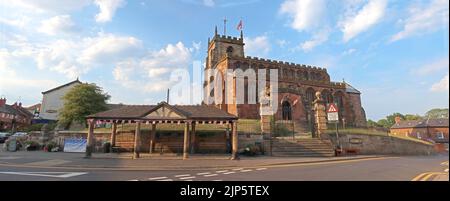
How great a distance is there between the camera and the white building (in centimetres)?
5231

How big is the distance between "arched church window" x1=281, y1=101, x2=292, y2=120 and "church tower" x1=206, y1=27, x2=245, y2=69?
19.8 m

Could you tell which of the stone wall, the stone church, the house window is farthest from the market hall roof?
the house window

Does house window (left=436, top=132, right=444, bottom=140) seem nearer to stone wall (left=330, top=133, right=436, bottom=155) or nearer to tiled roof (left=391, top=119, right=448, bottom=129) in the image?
tiled roof (left=391, top=119, right=448, bottom=129)

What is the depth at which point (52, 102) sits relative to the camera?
53.5m

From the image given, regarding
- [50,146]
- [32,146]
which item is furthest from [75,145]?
[32,146]

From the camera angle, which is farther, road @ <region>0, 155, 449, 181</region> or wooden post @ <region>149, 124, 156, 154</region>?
wooden post @ <region>149, 124, 156, 154</region>

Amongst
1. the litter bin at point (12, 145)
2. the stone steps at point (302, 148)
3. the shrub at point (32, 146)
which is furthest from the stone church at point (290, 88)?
the litter bin at point (12, 145)

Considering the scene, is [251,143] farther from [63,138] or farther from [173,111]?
[63,138]

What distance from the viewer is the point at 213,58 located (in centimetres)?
5034

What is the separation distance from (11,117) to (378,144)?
6896cm

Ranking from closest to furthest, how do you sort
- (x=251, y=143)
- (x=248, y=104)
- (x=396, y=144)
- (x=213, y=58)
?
(x=251, y=143) < (x=396, y=144) < (x=248, y=104) < (x=213, y=58)

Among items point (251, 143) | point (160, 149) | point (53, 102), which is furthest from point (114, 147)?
point (53, 102)
